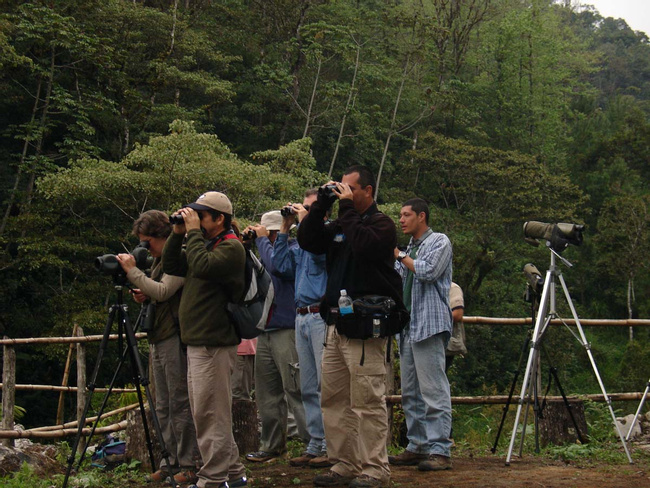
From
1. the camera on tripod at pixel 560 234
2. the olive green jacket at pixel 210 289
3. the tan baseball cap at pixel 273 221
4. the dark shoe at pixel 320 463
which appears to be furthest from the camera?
the tan baseball cap at pixel 273 221

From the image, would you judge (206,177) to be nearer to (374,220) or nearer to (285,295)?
(285,295)

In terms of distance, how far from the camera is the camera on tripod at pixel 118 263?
4316 millimetres

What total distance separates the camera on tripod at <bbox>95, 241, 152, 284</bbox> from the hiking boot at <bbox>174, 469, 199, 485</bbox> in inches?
45.3

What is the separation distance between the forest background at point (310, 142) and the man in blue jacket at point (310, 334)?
38.6 feet

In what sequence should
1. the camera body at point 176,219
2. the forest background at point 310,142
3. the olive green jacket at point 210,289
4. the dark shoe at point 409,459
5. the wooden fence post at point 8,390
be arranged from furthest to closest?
1. the forest background at point 310,142
2. the wooden fence post at point 8,390
3. the dark shoe at point 409,459
4. the camera body at point 176,219
5. the olive green jacket at point 210,289

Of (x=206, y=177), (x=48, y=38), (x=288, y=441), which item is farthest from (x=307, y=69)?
(x=288, y=441)

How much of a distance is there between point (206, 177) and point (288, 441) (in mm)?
11174

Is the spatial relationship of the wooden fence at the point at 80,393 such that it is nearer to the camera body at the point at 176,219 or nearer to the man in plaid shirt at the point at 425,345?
the man in plaid shirt at the point at 425,345

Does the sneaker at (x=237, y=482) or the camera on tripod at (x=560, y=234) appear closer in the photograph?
the sneaker at (x=237, y=482)

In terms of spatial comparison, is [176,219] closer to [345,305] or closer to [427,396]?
[345,305]

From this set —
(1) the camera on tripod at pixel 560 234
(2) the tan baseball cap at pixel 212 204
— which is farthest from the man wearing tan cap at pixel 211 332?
(1) the camera on tripod at pixel 560 234

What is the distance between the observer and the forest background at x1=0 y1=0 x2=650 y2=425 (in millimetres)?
17953

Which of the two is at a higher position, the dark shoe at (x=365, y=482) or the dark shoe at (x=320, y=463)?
the dark shoe at (x=365, y=482)

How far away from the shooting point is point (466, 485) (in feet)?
14.4
